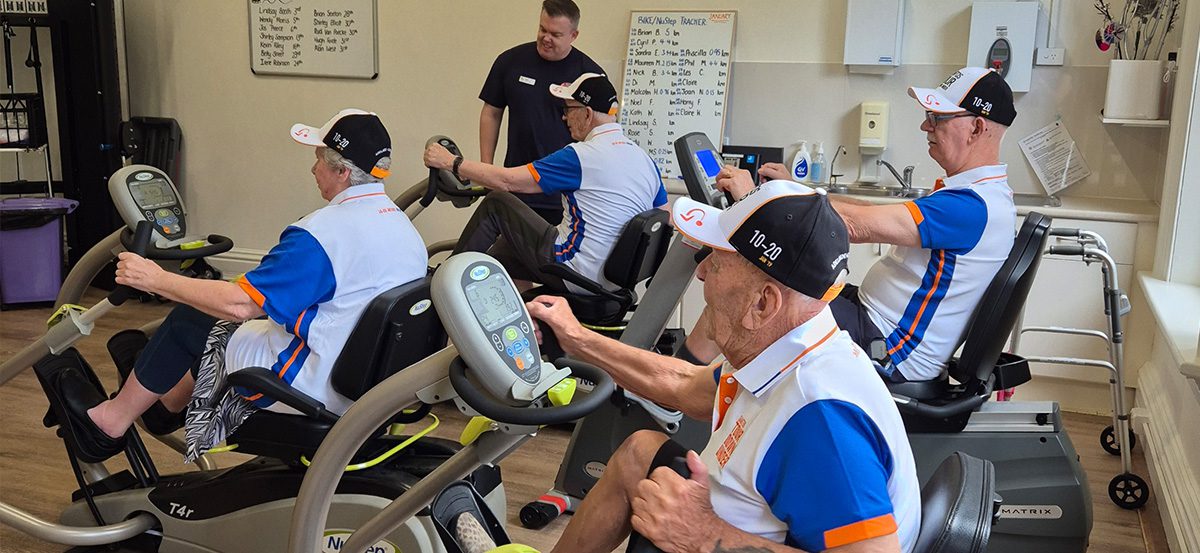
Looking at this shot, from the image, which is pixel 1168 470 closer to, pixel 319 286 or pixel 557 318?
pixel 557 318

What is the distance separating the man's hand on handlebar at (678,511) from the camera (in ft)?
5.71

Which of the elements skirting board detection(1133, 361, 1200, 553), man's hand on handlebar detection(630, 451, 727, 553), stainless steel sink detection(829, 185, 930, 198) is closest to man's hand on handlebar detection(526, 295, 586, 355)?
man's hand on handlebar detection(630, 451, 727, 553)

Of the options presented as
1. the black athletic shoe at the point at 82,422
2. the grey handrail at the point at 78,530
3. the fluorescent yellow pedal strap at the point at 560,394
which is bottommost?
the grey handrail at the point at 78,530

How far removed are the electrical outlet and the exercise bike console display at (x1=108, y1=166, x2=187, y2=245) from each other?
3.70 m

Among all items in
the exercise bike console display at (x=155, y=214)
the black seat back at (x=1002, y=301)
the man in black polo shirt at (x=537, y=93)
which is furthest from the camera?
the man in black polo shirt at (x=537, y=93)

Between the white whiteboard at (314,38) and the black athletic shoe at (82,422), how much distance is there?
359 centimetres

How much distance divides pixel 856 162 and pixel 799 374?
12.4 ft

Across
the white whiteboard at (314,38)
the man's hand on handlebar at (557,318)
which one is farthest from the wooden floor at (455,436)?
the white whiteboard at (314,38)

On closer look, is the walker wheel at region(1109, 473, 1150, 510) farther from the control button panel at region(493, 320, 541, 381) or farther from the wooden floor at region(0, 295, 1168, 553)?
the control button panel at region(493, 320, 541, 381)

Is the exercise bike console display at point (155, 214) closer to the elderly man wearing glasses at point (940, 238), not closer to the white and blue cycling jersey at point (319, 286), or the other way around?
the white and blue cycling jersey at point (319, 286)

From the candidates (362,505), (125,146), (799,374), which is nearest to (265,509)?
(362,505)

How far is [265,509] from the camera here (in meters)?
2.77

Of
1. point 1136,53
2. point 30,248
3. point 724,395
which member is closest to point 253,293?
point 724,395

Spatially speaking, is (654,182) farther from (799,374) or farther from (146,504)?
(799,374)
